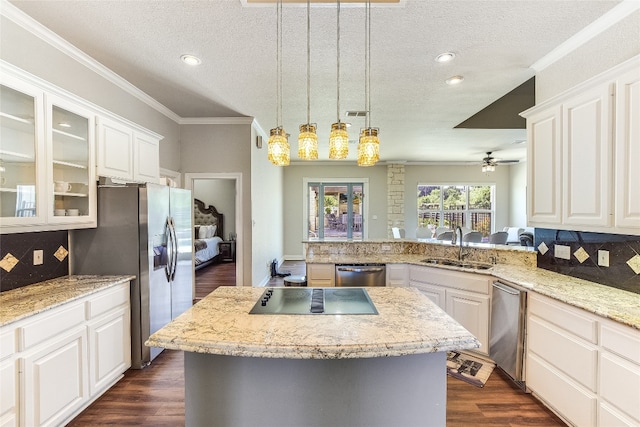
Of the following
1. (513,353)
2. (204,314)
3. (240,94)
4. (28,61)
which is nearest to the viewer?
(204,314)

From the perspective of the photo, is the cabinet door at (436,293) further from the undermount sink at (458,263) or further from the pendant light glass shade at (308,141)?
the pendant light glass shade at (308,141)

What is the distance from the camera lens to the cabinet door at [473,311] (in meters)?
2.62

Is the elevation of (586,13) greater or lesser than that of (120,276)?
greater

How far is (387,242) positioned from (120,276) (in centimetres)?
291

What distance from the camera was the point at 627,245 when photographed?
2.02m

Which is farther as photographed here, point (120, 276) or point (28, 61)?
point (120, 276)

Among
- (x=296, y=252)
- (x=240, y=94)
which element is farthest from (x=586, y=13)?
(x=296, y=252)

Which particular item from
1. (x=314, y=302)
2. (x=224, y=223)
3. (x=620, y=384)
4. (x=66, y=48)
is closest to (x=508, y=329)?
(x=620, y=384)

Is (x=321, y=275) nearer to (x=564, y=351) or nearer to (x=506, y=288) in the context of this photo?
(x=506, y=288)

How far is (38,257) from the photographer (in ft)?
7.36

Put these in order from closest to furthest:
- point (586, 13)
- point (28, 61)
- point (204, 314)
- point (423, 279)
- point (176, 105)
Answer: point (204, 314)
point (586, 13)
point (28, 61)
point (423, 279)
point (176, 105)

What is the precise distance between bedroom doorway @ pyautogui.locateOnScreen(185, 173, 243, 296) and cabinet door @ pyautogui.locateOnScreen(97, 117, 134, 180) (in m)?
1.46

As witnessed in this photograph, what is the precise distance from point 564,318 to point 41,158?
3.65m

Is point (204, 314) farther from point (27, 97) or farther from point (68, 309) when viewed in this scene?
point (27, 97)
